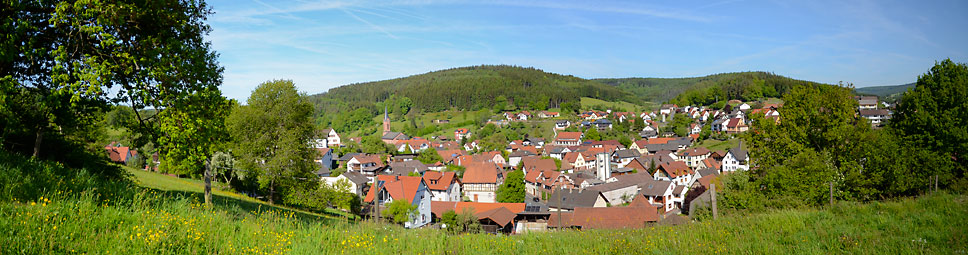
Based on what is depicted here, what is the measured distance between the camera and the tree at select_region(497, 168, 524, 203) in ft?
154

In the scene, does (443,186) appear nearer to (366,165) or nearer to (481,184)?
(481,184)

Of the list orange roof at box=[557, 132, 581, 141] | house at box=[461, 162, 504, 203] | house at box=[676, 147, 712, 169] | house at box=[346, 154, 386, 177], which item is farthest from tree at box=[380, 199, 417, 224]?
orange roof at box=[557, 132, 581, 141]

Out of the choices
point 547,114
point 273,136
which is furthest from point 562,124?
point 273,136

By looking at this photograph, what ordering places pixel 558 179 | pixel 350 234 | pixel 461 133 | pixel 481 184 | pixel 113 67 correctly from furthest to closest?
1. pixel 461 133
2. pixel 558 179
3. pixel 481 184
4. pixel 113 67
5. pixel 350 234

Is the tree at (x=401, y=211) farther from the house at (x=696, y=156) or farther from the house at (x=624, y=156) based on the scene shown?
the house at (x=624, y=156)

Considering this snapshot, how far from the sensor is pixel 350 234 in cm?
653

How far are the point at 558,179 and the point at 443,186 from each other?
54.3 ft

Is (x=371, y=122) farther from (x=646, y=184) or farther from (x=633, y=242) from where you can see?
(x=633, y=242)

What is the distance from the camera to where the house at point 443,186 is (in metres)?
49.0

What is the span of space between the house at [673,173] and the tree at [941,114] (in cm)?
4006

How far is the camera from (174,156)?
30.3ft

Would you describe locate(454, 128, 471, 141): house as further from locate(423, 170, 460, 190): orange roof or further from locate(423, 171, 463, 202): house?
A: locate(423, 170, 460, 190): orange roof

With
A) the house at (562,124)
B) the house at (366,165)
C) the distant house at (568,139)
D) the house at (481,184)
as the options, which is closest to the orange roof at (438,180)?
the house at (481,184)

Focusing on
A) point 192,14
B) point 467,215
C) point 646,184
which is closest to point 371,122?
point 646,184
